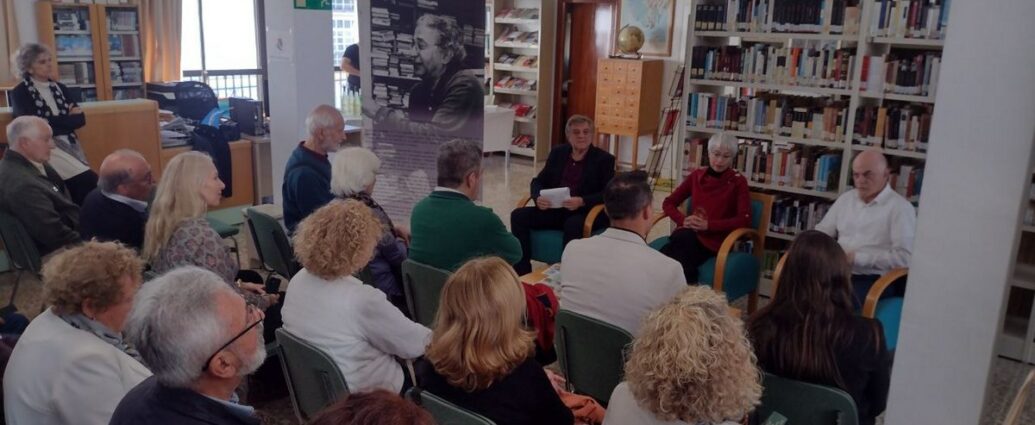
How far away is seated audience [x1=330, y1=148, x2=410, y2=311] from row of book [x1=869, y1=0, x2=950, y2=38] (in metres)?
3.26

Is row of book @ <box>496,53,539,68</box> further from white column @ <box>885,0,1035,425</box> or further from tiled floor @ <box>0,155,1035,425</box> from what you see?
Result: white column @ <box>885,0,1035,425</box>

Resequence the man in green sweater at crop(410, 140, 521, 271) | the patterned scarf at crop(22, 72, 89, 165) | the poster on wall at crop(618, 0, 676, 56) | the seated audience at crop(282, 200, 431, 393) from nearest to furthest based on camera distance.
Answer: the seated audience at crop(282, 200, 431, 393) → the man in green sweater at crop(410, 140, 521, 271) → the patterned scarf at crop(22, 72, 89, 165) → the poster on wall at crop(618, 0, 676, 56)

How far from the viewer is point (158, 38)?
1024 cm

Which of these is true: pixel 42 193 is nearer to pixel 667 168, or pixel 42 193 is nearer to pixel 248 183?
pixel 248 183

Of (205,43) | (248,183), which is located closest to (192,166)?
(248,183)

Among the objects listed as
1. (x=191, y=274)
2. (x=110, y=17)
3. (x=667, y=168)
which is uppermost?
(x=110, y=17)

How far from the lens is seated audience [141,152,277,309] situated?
330cm

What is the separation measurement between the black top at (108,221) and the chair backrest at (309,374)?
1552mm

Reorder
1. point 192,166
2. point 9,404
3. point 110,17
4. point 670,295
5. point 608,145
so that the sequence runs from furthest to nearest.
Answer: point 608,145 < point 110,17 < point 192,166 < point 670,295 < point 9,404

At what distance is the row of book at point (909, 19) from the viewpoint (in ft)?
15.3

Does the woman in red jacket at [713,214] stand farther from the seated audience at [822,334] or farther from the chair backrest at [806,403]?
the chair backrest at [806,403]

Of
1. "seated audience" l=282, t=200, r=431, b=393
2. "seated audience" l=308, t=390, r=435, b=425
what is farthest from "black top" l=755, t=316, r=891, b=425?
"seated audience" l=308, t=390, r=435, b=425

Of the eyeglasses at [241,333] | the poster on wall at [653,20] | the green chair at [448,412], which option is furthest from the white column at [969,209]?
the poster on wall at [653,20]

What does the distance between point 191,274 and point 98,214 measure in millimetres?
2312
